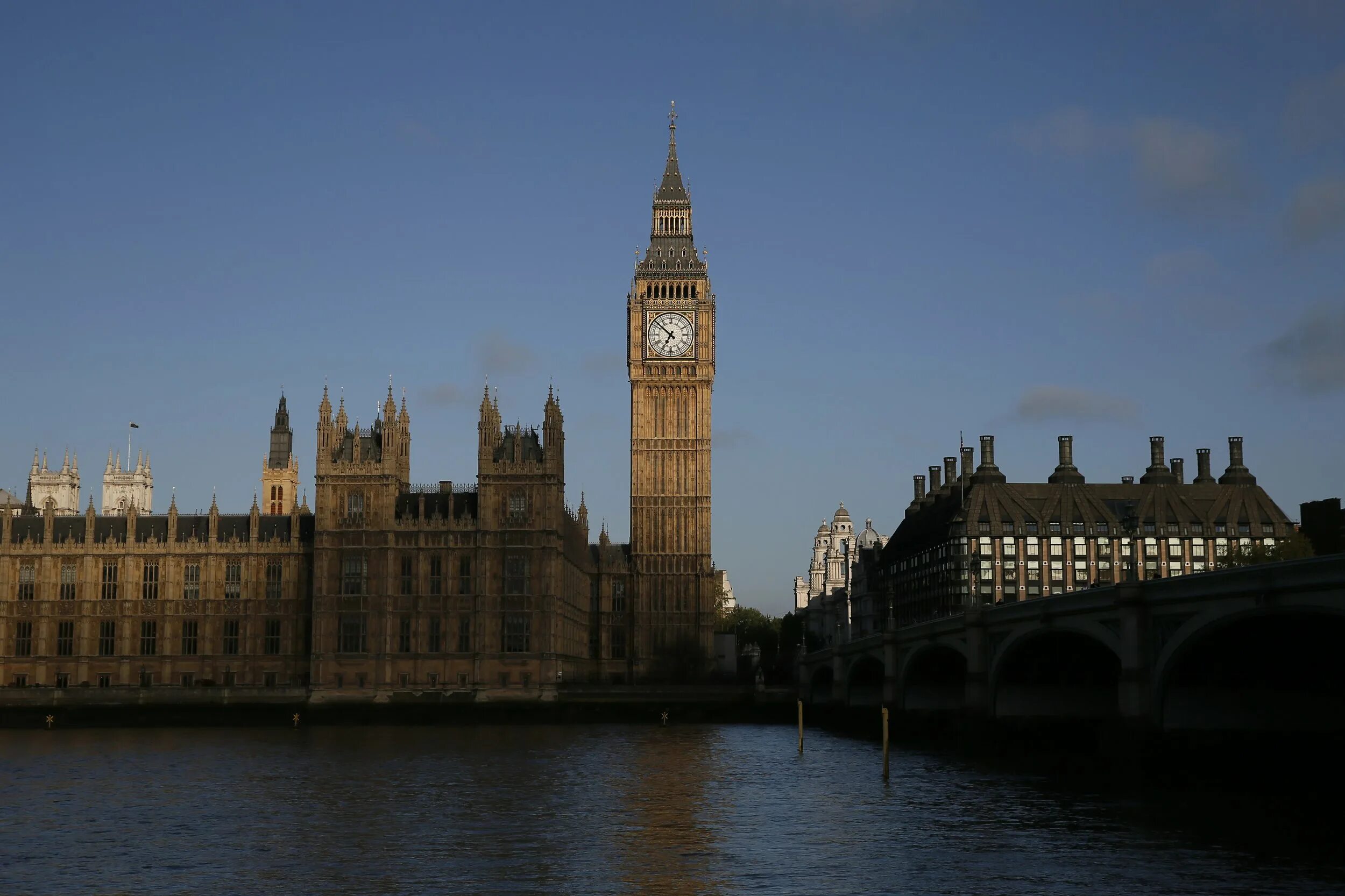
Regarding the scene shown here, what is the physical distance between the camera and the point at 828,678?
473ft

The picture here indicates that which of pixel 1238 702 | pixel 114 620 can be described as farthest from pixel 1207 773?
pixel 114 620

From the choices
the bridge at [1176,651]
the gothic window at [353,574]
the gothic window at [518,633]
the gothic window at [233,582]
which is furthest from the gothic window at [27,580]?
the bridge at [1176,651]

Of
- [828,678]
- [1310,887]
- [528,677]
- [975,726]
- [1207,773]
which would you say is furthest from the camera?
[828,678]

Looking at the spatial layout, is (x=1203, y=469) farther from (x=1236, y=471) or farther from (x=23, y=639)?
(x=23, y=639)

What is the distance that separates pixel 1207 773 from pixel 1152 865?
2169cm

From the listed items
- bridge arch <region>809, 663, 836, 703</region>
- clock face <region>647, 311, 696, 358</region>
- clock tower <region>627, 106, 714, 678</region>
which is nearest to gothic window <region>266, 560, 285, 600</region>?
clock tower <region>627, 106, 714, 678</region>

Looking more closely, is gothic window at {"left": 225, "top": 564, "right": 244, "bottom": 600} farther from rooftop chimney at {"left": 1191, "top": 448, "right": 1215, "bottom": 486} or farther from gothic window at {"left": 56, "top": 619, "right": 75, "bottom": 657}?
rooftop chimney at {"left": 1191, "top": 448, "right": 1215, "bottom": 486}

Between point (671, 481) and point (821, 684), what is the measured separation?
2505 centimetres

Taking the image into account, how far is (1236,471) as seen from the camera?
543ft

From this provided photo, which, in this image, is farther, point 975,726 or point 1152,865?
point 975,726

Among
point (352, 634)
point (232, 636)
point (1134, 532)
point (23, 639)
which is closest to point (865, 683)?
point (1134, 532)

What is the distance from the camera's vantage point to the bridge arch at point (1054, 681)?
264 ft

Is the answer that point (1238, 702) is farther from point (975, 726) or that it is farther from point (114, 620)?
point (114, 620)

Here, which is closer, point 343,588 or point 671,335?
point 343,588
